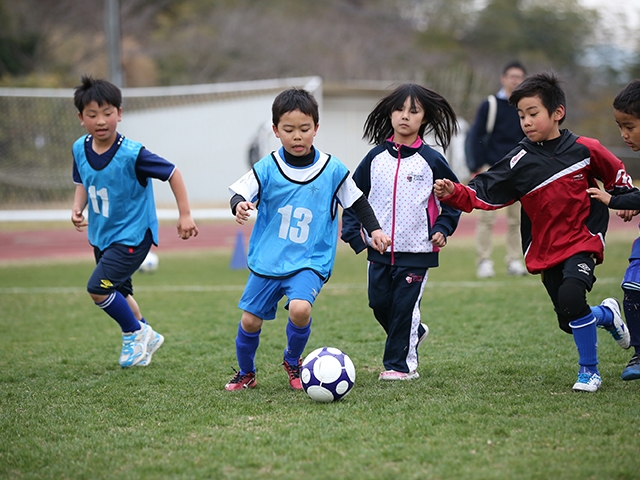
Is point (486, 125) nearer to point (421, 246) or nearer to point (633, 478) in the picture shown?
point (421, 246)

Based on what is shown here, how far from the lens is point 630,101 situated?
164 inches

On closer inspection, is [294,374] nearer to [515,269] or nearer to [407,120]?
[407,120]

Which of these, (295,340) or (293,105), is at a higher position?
(293,105)

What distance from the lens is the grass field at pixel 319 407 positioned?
3104mm

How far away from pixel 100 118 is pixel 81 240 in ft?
37.2

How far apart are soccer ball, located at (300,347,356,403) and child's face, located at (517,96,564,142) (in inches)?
65.9

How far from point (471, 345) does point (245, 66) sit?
27221 millimetres

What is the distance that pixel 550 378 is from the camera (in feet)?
14.7

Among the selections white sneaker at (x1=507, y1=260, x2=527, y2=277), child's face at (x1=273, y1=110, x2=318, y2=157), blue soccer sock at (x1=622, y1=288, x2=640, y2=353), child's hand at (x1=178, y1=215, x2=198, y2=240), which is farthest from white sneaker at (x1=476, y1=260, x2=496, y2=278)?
child's face at (x1=273, y1=110, x2=318, y2=157)

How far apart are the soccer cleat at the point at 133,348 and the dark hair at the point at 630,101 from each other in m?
3.40

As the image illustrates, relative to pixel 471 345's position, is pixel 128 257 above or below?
above

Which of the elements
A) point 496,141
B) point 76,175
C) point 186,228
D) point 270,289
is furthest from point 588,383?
point 496,141

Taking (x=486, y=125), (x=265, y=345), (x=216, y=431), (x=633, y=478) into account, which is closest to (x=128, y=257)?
(x=265, y=345)

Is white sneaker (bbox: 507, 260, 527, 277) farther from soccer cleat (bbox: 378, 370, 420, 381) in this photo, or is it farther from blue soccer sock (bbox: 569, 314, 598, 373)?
blue soccer sock (bbox: 569, 314, 598, 373)
